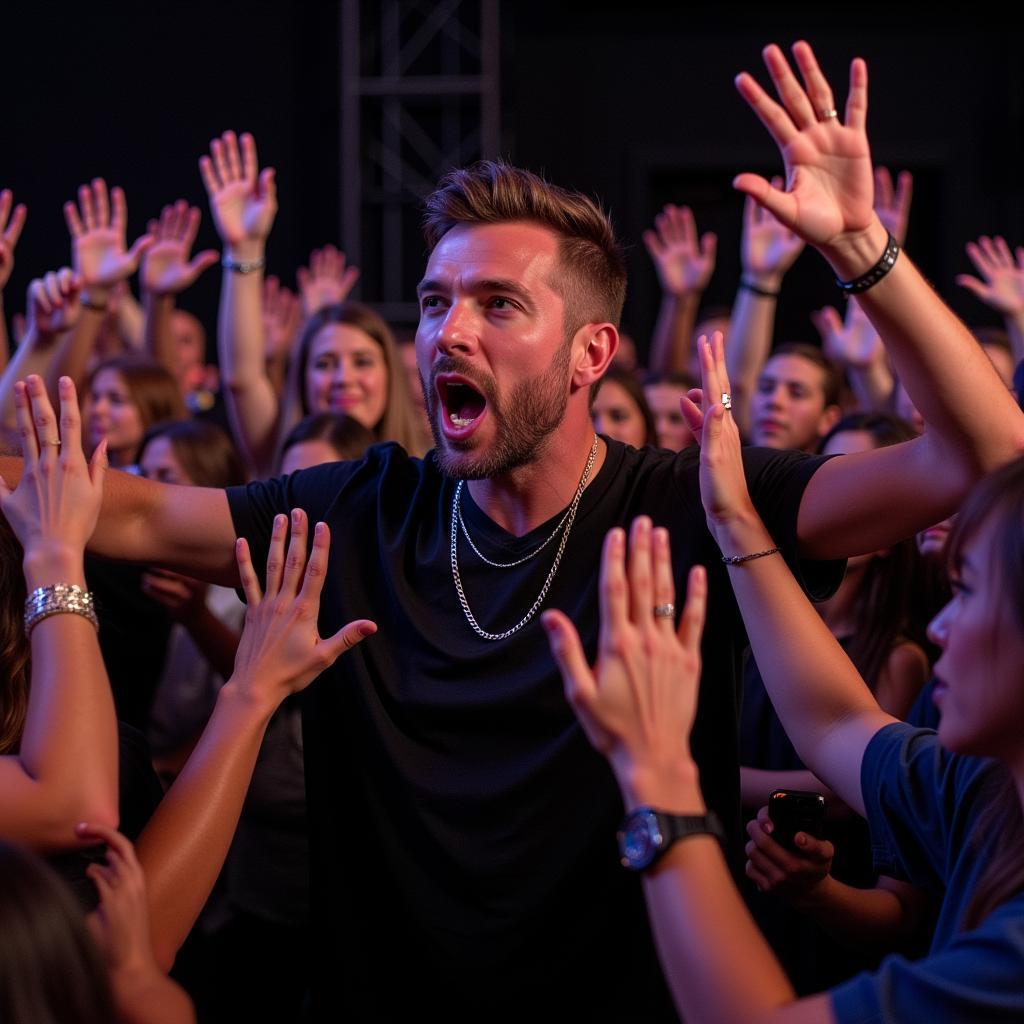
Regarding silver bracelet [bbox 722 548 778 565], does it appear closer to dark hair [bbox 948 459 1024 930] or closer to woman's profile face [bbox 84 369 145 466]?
dark hair [bbox 948 459 1024 930]

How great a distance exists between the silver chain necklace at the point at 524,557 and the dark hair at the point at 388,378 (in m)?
1.71

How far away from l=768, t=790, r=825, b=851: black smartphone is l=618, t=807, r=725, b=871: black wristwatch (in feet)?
1.97

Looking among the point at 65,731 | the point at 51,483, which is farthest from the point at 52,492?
the point at 65,731

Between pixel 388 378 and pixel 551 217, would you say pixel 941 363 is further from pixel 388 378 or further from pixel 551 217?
pixel 388 378

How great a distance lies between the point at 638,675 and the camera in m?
1.24

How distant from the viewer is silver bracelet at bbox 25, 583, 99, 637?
4.88ft

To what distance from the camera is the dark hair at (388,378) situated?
149 inches

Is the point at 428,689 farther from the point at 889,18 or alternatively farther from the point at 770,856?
the point at 889,18

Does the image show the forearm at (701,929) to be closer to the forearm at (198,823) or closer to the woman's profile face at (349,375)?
the forearm at (198,823)

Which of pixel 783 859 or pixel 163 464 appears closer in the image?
pixel 783 859

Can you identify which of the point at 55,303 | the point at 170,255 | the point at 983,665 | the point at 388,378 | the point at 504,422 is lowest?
the point at 983,665

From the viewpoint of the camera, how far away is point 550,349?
2.01 metres

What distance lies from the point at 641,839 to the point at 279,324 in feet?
13.7

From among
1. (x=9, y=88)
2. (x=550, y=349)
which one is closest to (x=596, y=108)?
(x=9, y=88)
